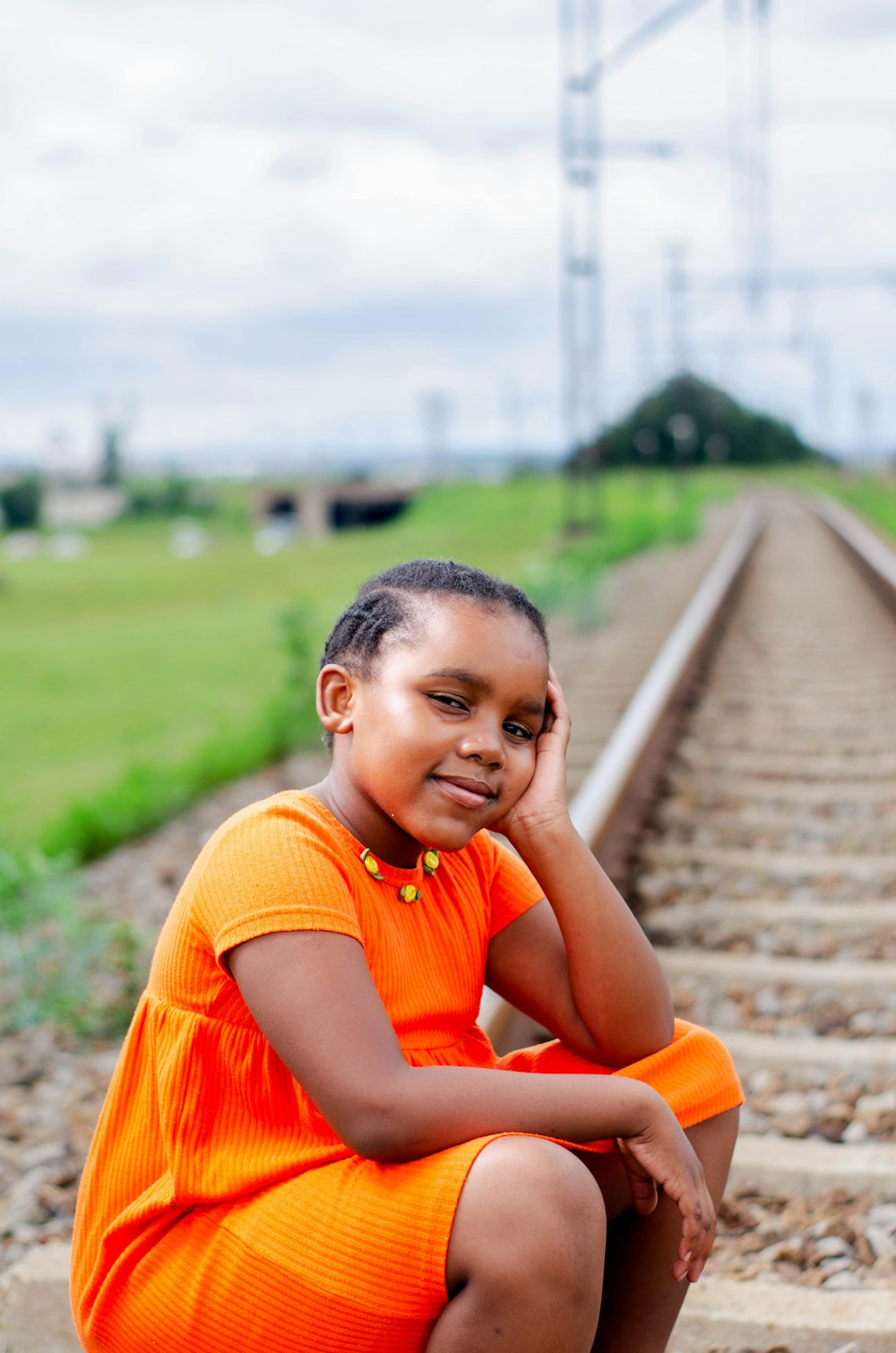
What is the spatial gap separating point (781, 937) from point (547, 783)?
235 centimetres

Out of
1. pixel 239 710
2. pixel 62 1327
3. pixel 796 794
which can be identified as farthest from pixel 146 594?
pixel 62 1327

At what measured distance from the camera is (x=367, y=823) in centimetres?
200

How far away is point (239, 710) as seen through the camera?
1278cm

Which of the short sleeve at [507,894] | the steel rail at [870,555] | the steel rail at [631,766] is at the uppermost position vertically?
the short sleeve at [507,894]

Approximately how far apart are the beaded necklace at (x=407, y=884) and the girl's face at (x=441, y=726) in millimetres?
51

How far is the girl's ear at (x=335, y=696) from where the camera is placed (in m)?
2.04

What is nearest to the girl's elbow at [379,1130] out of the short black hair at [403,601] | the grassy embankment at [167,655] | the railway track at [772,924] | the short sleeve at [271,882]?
the short sleeve at [271,882]

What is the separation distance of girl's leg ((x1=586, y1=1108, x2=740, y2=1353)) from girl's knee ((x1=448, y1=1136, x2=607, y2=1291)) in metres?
0.30

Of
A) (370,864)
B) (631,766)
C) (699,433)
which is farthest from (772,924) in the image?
(699,433)

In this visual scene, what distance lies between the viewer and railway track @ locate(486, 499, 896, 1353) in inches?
98.3

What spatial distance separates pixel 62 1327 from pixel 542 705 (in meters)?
1.30

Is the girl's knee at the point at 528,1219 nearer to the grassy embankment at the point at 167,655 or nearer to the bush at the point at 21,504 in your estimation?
the grassy embankment at the point at 167,655

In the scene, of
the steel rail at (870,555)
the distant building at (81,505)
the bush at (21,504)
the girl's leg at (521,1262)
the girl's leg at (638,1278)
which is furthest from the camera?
the distant building at (81,505)

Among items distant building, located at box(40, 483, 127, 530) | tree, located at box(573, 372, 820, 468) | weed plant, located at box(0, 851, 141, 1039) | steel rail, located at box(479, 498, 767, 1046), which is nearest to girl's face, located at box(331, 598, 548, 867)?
steel rail, located at box(479, 498, 767, 1046)
